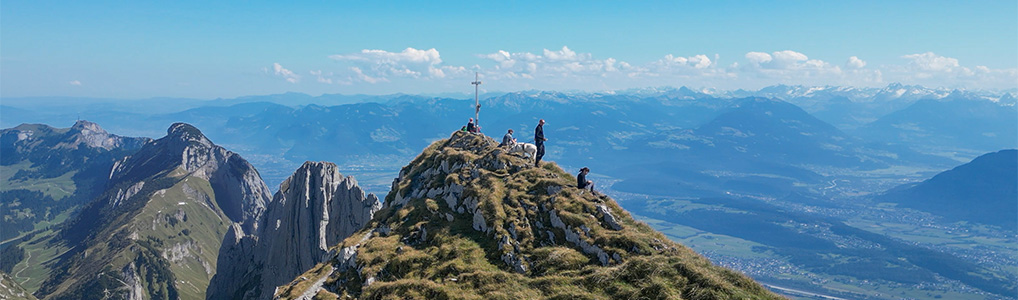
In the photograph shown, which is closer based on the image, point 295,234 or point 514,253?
point 514,253

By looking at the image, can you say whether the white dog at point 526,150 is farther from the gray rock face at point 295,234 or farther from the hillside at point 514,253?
the gray rock face at point 295,234

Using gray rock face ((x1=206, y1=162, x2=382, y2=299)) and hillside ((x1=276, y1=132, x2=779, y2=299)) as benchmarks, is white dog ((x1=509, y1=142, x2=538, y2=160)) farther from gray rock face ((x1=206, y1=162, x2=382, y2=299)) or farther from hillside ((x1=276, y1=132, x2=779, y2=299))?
gray rock face ((x1=206, y1=162, x2=382, y2=299))

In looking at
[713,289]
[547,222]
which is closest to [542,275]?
[547,222]

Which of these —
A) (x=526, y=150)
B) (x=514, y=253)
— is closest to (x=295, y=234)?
(x=526, y=150)

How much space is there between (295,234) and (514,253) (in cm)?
10242

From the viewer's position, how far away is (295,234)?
118812 mm

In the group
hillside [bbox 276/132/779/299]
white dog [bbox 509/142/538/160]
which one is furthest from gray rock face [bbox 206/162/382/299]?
hillside [bbox 276/132/779/299]

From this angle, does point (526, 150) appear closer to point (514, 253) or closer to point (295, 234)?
point (514, 253)

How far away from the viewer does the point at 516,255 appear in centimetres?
3111

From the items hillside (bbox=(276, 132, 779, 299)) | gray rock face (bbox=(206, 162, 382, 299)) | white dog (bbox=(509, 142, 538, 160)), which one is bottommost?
gray rock face (bbox=(206, 162, 382, 299))

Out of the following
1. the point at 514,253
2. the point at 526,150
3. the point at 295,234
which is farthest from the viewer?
the point at 295,234

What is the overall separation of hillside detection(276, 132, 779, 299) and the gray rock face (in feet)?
185

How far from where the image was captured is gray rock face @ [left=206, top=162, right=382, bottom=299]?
10106 centimetres

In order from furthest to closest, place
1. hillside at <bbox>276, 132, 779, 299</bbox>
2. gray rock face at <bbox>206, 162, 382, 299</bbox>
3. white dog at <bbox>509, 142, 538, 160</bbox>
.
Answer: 1. gray rock face at <bbox>206, 162, 382, 299</bbox>
2. white dog at <bbox>509, 142, 538, 160</bbox>
3. hillside at <bbox>276, 132, 779, 299</bbox>
